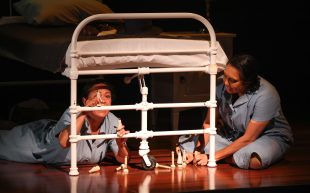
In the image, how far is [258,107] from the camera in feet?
14.9

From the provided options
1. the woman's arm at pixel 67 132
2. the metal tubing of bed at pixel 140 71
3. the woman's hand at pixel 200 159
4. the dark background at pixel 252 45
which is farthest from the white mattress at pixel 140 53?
the dark background at pixel 252 45

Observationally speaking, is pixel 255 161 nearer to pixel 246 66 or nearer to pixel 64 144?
pixel 246 66

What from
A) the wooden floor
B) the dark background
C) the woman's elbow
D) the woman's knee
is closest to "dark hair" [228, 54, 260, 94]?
the woman's knee

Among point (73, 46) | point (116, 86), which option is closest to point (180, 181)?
point (73, 46)

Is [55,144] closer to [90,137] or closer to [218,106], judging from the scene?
[90,137]

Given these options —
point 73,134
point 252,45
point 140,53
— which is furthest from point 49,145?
point 252,45

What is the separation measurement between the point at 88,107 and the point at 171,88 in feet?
3.97

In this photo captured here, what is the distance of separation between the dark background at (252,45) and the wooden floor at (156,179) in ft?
5.44

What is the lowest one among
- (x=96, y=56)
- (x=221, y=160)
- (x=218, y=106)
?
(x=221, y=160)

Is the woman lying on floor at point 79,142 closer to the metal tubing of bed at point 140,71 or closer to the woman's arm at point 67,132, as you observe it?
the woman's arm at point 67,132

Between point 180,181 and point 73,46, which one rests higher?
point 73,46

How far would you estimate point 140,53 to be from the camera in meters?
4.32

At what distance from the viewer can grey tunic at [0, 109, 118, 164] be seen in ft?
15.0

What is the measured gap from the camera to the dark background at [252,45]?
253 inches
